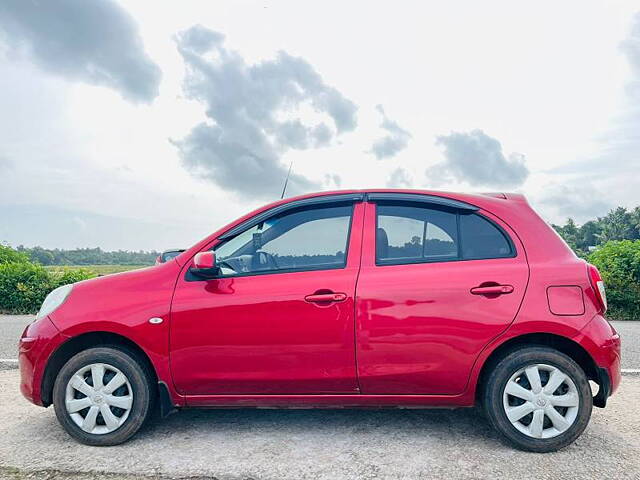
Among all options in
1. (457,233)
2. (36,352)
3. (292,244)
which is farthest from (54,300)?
(457,233)

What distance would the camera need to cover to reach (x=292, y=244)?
3652 millimetres

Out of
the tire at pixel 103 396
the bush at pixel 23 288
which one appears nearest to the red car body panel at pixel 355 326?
the tire at pixel 103 396

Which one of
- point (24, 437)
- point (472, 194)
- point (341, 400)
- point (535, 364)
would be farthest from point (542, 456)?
point (24, 437)

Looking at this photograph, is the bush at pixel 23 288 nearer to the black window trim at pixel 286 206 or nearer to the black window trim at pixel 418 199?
the black window trim at pixel 286 206

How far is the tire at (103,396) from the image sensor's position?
11.5ft

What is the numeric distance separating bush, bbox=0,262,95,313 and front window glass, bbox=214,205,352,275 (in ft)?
25.7

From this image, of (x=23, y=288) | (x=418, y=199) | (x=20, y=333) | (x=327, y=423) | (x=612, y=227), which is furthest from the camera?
(x=612, y=227)

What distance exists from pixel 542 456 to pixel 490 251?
133 centimetres

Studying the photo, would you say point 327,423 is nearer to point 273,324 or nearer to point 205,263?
point 273,324

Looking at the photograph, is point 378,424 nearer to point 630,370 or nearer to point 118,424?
point 118,424

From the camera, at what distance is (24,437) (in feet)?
12.1

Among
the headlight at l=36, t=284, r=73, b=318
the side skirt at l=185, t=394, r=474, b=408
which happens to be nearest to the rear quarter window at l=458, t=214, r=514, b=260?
the side skirt at l=185, t=394, r=474, b=408

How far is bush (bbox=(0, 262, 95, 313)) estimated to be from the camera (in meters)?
10.0

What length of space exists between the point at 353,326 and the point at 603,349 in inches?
64.0
